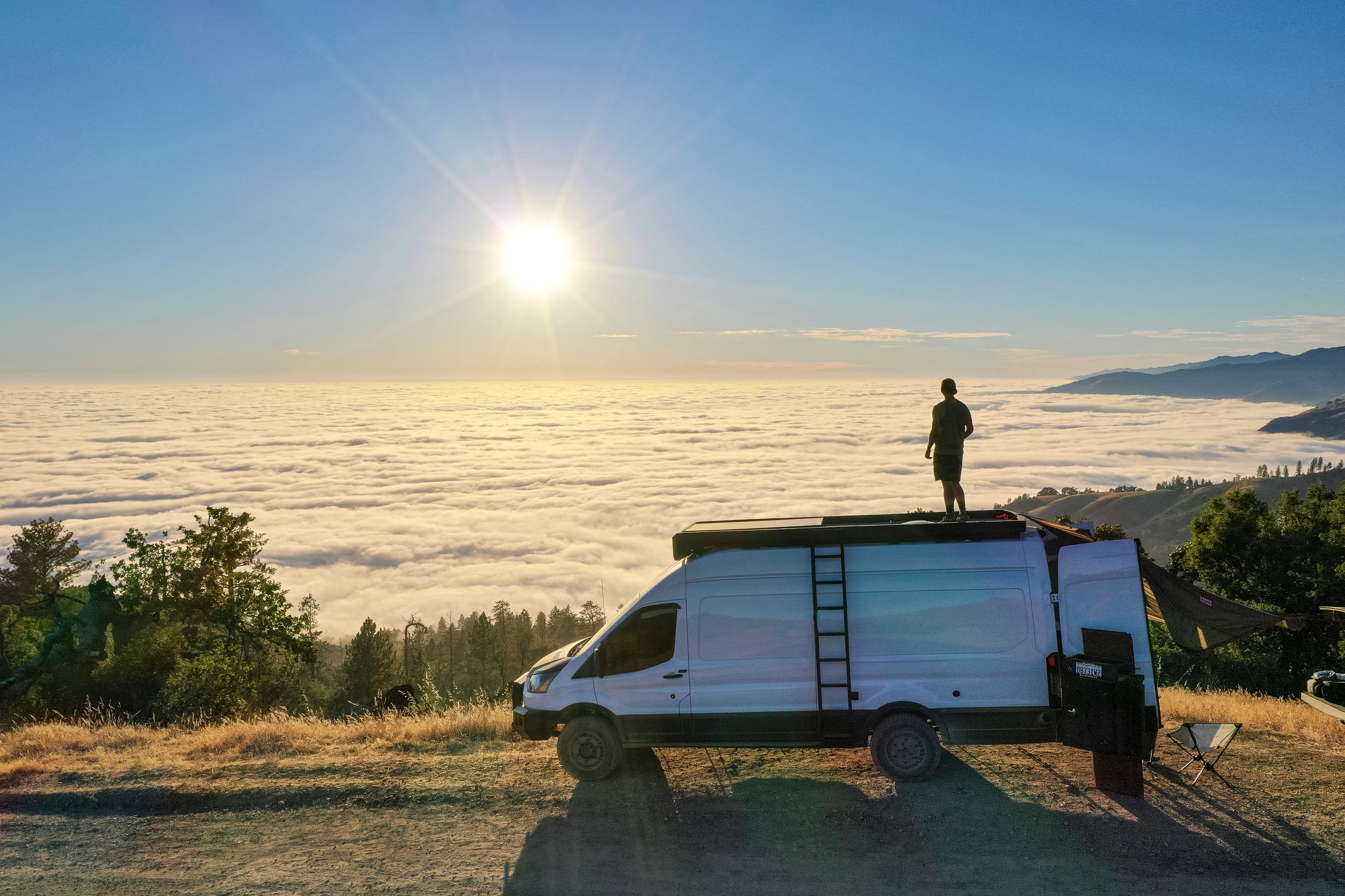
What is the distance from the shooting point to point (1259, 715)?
1107cm

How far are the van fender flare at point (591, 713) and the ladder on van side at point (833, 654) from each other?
2.18 meters

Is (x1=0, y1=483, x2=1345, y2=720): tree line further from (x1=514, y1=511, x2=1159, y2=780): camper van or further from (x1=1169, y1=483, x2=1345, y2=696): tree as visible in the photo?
(x1=514, y1=511, x2=1159, y2=780): camper van

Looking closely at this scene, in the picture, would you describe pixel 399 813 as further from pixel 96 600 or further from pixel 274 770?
pixel 96 600

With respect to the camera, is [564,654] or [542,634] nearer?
[564,654]

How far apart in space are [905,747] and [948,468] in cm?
517

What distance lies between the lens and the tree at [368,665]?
79125 mm

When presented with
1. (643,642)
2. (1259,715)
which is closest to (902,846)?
(643,642)

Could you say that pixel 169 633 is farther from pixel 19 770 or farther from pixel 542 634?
pixel 542 634

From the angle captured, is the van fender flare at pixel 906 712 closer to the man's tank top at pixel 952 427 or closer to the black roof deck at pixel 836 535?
the black roof deck at pixel 836 535

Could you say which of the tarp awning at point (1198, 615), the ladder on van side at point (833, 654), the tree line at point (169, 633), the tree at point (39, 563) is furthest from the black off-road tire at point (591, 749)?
the tree at point (39, 563)

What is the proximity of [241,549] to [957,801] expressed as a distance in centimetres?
3652

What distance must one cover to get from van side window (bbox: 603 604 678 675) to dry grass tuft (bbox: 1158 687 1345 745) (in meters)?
6.29

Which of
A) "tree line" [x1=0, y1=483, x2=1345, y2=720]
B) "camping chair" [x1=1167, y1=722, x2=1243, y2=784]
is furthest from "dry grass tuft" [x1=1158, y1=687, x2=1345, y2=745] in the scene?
"tree line" [x1=0, y1=483, x2=1345, y2=720]

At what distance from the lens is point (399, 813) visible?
838 cm
